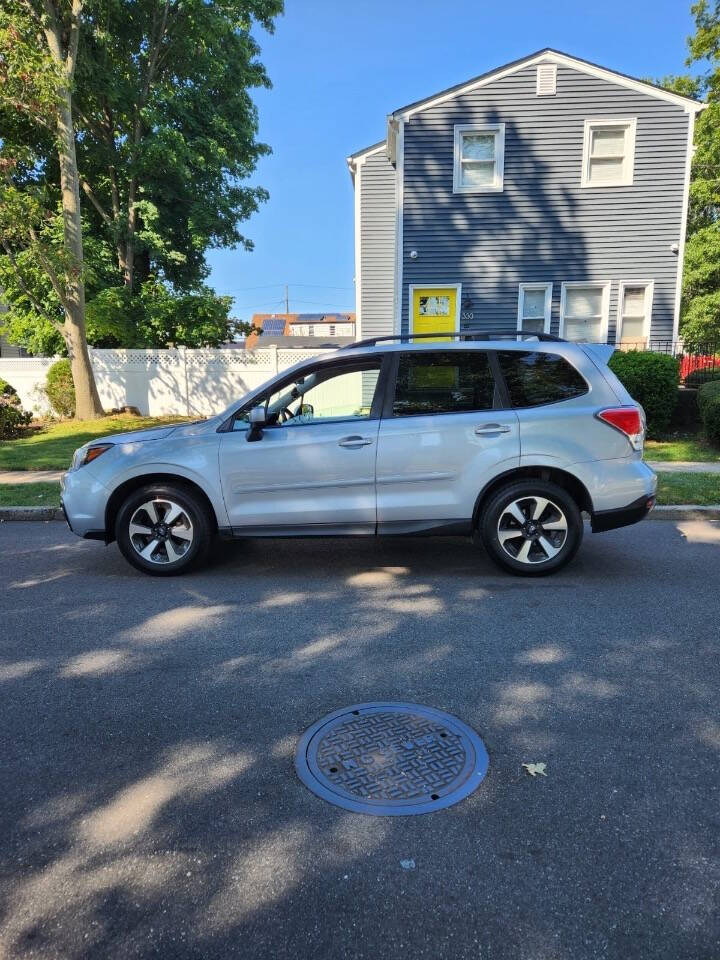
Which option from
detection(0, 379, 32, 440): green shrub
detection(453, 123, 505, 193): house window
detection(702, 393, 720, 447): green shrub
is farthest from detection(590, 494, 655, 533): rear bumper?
detection(0, 379, 32, 440): green shrub

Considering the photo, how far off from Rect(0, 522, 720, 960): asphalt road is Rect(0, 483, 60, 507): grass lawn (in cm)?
319

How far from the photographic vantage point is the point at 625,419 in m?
5.11

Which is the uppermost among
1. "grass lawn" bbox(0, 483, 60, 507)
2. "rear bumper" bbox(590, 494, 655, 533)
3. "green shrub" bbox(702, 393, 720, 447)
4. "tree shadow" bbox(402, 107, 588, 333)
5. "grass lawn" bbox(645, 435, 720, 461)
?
"tree shadow" bbox(402, 107, 588, 333)

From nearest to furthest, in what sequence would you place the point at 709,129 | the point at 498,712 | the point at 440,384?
1. the point at 498,712
2. the point at 440,384
3. the point at 709,129

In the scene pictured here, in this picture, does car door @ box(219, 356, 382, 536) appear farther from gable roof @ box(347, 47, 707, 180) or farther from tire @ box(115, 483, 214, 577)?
gable roof @ box(347, 47, 707, 180)

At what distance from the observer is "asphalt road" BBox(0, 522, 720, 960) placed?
1979 mm

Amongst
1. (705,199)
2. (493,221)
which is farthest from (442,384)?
(705,199)

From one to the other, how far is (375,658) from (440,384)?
239cm

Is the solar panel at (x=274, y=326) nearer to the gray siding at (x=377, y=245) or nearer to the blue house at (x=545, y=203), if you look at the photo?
the gray siding at (x=377, y=245)

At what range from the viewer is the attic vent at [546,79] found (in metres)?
15.0

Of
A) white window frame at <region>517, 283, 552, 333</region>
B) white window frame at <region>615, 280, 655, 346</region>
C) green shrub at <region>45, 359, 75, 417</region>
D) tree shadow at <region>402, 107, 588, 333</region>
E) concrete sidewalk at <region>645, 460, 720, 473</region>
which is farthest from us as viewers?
green shrub at <region>45, 359, 75, 417</region>

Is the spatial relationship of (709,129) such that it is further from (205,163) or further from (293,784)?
(293,784)

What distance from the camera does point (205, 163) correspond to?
2012 cm

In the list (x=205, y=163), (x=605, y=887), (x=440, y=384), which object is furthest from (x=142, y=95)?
(x=605, y=887)
